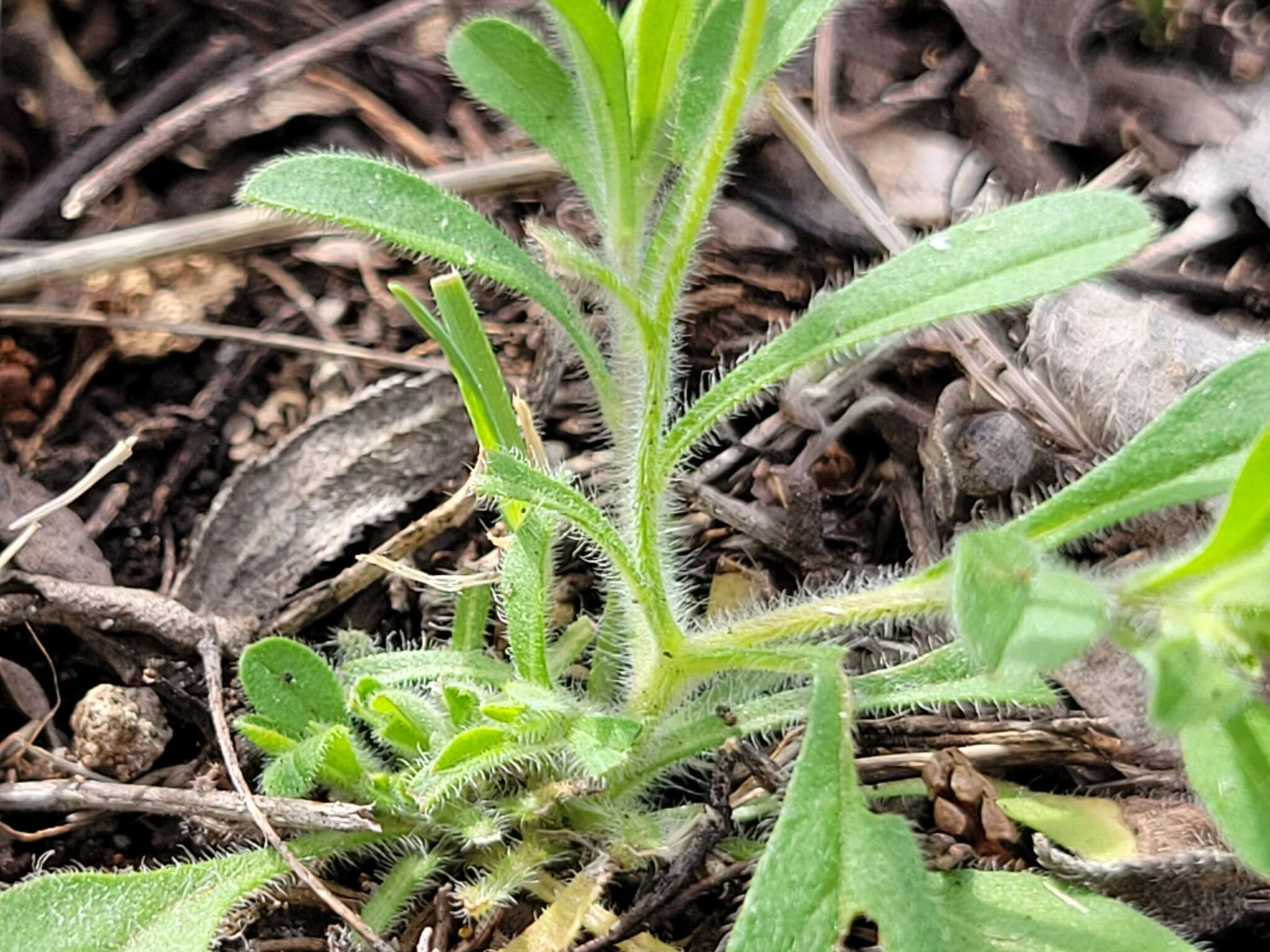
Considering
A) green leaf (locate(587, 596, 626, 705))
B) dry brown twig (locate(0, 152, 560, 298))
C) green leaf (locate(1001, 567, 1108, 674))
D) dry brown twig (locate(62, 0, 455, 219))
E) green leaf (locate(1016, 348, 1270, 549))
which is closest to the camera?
green leaf (locate(1001, 567, 1108, 674))

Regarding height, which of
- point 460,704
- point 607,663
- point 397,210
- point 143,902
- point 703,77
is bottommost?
point 143,902

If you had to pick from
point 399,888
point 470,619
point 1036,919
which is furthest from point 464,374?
point 1036,919

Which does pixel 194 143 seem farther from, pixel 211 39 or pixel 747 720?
pixel 747 720

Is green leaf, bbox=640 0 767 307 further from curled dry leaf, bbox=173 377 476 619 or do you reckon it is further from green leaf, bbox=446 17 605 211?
curled dry leaf, bbox=173 377 476 619

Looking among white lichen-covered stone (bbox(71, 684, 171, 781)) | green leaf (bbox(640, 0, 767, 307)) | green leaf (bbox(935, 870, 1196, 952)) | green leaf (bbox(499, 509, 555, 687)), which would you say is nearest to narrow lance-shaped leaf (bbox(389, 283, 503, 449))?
green leaf (bbox(499, 509, 555, 687))

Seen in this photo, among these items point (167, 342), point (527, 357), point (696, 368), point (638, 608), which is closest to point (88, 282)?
point (167, 342)

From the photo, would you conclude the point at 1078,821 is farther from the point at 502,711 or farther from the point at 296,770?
the point at 296,770

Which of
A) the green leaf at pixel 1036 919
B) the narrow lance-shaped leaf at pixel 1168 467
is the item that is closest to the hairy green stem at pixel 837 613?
the narrow lance-shaped leaf at pixel 1168 467

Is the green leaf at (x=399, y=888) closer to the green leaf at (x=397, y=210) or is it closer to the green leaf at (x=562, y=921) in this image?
the green leaf at (x=562, y=921)
